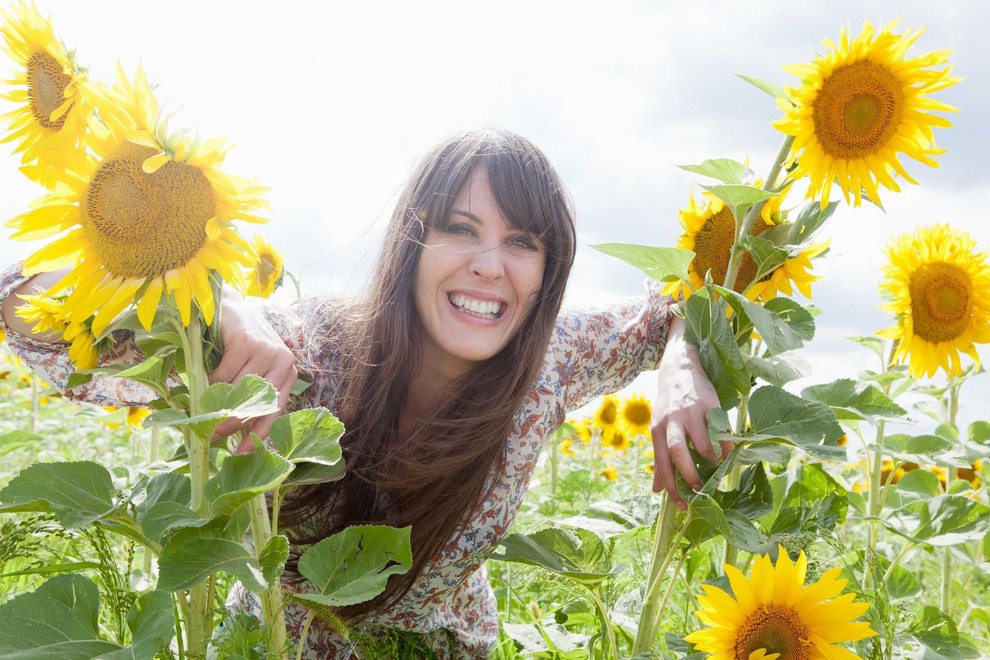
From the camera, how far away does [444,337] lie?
1.86 meters

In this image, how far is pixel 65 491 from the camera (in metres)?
1.10

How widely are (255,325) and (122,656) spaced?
0.44 m

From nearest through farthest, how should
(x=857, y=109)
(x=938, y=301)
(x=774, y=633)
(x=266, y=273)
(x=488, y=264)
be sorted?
(x=774, y=633), (x=857, y=109), (x=488, y=264), (x=938, y=301), (x=266, y=273)

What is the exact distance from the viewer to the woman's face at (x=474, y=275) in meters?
1.85

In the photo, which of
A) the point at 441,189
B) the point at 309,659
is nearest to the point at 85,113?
the point at 441,189

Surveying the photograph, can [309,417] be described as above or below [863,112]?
below

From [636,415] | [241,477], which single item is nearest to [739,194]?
[241,477]

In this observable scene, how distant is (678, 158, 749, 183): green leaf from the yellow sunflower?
954 millimetres

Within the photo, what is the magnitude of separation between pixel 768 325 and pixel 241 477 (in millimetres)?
757

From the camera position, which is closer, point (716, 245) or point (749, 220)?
point (749, 220)

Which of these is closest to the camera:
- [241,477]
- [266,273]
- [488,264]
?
[241,477]

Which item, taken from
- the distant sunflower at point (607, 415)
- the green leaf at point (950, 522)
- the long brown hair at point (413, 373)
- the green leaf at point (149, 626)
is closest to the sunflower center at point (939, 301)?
the green leaf at point (950, 522)

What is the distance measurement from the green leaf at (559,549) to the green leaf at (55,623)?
583mm

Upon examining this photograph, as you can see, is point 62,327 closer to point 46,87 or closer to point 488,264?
point 46,87
